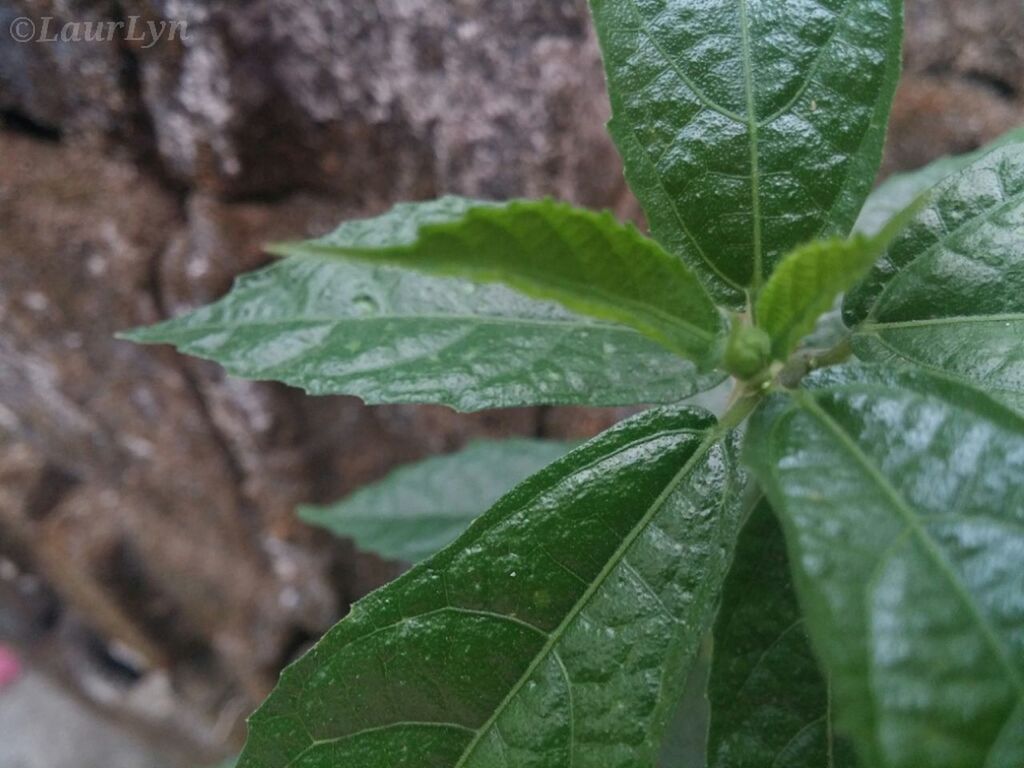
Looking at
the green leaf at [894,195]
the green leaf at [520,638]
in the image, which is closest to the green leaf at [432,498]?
the green leaf at [894,195]

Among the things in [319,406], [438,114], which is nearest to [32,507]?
[319,406]

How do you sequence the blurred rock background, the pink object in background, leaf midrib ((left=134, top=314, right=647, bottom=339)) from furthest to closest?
the pink object in background < the blurred rock background < leaf midrib ((left=134, top=314, right=647, bottom=339))

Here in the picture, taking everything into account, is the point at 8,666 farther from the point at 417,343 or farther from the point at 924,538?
the point at 924,538

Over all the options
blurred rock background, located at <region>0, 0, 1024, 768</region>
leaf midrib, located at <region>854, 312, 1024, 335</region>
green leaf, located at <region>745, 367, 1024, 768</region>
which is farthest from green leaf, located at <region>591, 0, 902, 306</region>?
blurred rock background, located at <region>0, 0, 1024, 768</region>

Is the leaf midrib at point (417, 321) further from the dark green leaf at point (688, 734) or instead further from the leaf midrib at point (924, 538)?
the dark green leaf at point (688, 734)

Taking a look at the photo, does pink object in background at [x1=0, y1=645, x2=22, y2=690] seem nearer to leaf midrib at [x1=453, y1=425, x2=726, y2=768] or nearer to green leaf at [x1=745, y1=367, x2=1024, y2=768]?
leaf midrib at [x1=453, y1=425, x2=726, y2=768]

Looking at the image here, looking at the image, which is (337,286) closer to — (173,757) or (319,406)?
(319,406)

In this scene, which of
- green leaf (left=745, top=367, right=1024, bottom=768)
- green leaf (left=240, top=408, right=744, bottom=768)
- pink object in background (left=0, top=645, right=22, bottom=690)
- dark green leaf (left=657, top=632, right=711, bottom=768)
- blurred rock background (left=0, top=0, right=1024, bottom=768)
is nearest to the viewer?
green leaf (left=745, top=367, right=1024, bottom=768)
